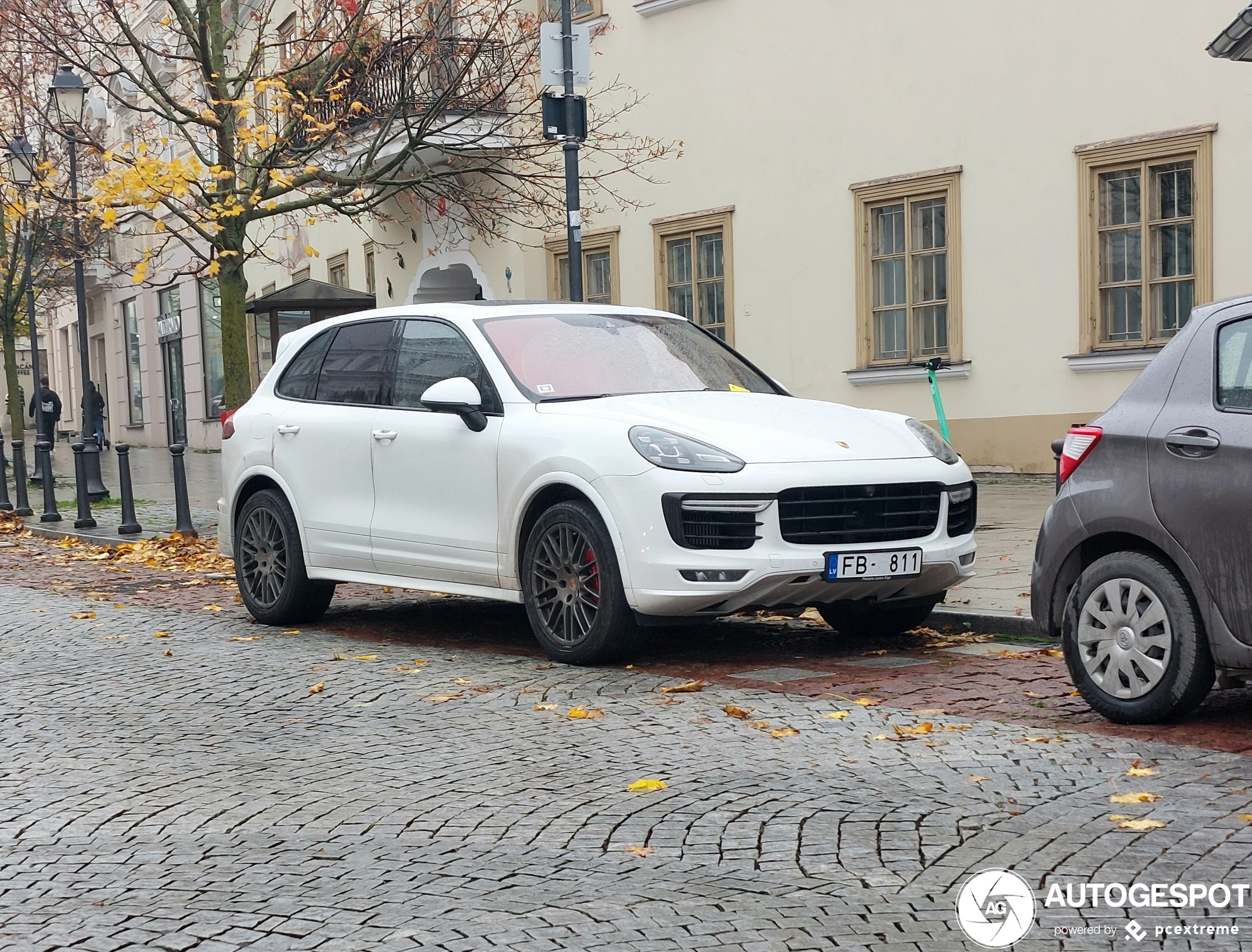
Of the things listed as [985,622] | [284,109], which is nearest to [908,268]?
[284,109]

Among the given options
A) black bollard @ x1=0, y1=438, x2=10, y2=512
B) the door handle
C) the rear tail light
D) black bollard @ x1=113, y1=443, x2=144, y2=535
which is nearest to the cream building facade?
black bollard @ x1=0, y1=438, x2=10, y2=512

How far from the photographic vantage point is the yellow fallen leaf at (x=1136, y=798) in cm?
489

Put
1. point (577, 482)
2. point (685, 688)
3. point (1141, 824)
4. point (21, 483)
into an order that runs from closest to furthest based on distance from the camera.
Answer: point (1141, 824) → point (685, 688) → point (577, 482) → point (21, 483)

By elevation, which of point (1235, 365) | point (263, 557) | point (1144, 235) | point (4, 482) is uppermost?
point (1144, 235)

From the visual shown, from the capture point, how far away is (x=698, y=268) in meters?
20.8

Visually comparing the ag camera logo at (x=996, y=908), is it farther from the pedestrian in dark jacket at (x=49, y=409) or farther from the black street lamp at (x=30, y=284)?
the pedestrian in dark jacket at (x=49, y=409)

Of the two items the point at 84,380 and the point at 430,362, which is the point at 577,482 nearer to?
the point at 430,362

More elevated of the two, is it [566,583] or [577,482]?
[577,482]

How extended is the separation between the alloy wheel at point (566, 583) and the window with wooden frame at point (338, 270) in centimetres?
2139

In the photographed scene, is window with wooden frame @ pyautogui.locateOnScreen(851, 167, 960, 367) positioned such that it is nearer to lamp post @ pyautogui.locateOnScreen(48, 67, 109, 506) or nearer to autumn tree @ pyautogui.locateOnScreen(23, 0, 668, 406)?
autumn tree @ pyautogui.locateOnScreen(23, 0, 668, 406)

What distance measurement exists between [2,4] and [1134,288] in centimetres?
1088

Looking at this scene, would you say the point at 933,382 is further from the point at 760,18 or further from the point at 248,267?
the point at 248,267

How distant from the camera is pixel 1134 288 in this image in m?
15.8

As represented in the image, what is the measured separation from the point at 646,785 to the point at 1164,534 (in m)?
2.01
